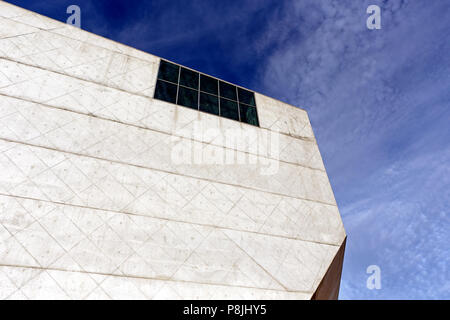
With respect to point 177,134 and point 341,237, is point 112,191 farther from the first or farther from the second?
point 341,237

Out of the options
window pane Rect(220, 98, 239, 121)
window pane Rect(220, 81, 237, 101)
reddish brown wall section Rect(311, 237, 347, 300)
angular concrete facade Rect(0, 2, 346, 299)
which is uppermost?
window pane Rect(220, 81, 237, 101)

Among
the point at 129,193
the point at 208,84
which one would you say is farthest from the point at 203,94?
the point at 129,193

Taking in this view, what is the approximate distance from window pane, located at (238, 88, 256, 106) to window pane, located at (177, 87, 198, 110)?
2893 mm

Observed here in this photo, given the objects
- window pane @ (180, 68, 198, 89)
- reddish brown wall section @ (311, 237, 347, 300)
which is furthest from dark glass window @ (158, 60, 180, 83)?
reddish brown wall section @ (311, 237, 347, 300)

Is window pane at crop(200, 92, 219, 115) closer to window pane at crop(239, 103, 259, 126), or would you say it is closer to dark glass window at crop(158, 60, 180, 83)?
window pane at crop(239, 103, 259, 126)

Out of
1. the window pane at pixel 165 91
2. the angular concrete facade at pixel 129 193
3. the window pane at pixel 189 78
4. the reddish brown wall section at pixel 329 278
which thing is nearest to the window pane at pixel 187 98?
the window pane at pixel 165 91

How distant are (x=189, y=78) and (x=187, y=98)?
176 cm

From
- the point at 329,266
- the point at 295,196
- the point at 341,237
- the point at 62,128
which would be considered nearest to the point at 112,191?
the point at 62,128

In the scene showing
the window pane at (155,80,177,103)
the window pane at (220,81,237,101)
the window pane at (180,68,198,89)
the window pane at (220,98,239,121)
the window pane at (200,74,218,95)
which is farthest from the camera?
the window pane at (220,81,237,101)

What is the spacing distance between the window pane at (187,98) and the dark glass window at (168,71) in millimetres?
789

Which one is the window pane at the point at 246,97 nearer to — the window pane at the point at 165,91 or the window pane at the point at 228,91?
the window pane at the point at 228,91

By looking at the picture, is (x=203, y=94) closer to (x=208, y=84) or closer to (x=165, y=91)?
(x=208, y=84)

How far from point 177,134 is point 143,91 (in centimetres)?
277

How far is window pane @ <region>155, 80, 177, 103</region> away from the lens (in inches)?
506
